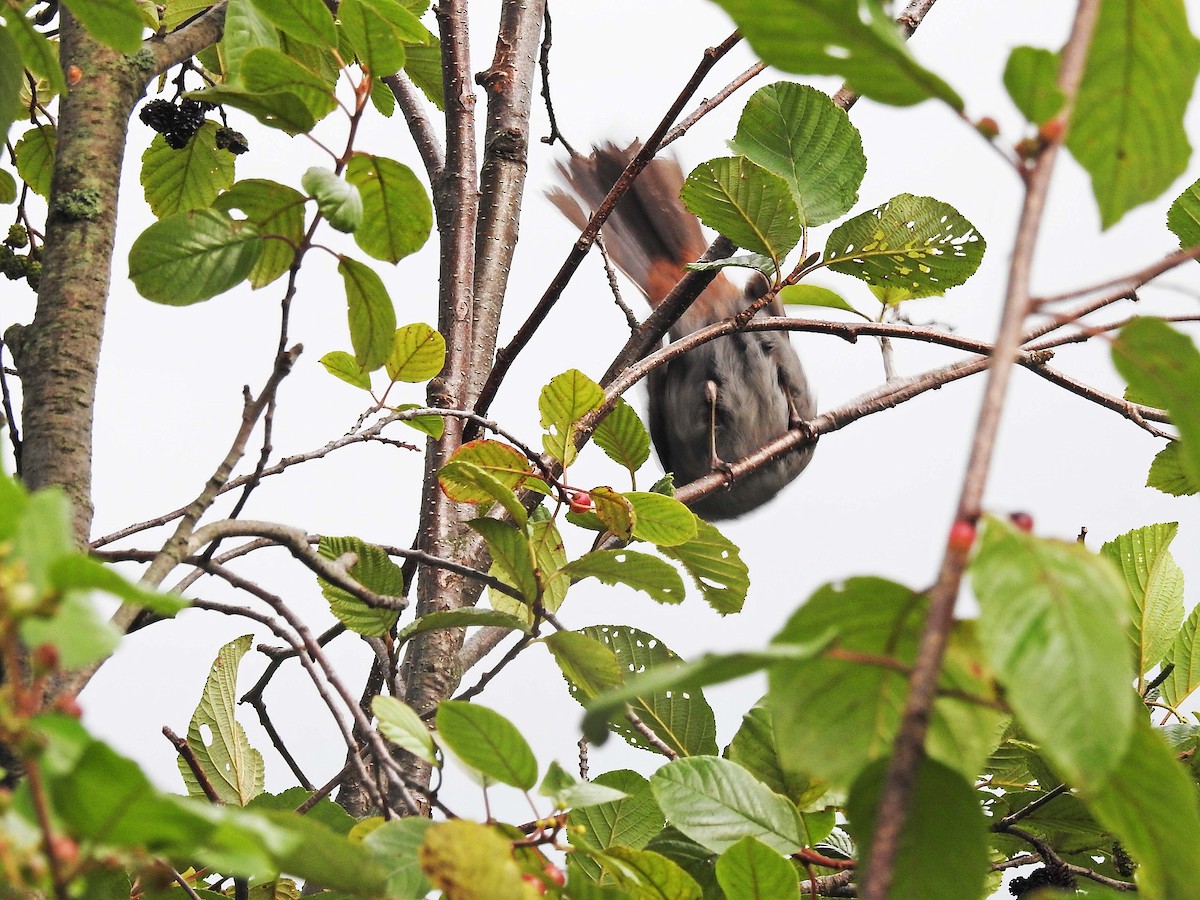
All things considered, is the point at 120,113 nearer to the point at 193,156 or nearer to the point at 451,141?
the point at 193,156

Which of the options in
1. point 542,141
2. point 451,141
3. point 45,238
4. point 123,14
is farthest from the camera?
point 542,141

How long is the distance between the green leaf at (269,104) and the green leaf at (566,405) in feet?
1.08

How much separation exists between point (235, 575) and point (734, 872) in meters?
0.35

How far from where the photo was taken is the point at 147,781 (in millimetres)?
330

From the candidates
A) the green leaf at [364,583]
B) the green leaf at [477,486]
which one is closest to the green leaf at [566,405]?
the green leaf at [477,486]

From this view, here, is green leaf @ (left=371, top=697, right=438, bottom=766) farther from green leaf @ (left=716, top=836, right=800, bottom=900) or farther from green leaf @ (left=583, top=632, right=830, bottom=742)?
green leaf @ (left=583, top=632, right=830, bottom=742)

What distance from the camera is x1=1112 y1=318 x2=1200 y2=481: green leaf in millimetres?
400

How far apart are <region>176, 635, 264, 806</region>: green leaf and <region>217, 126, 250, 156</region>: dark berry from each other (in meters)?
0.50

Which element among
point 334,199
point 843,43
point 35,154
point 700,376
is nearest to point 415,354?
point 334,199

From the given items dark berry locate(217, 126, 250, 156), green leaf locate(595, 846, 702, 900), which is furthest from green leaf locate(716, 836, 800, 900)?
dark berry locate(217, 126, 250, 156)

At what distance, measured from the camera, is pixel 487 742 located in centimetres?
61

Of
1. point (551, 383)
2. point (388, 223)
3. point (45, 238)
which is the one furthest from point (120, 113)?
point (551, 383)

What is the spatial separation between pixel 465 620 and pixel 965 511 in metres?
0.55

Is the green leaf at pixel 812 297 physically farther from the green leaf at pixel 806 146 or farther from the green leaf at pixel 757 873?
the green leaf at pixel 757 873
